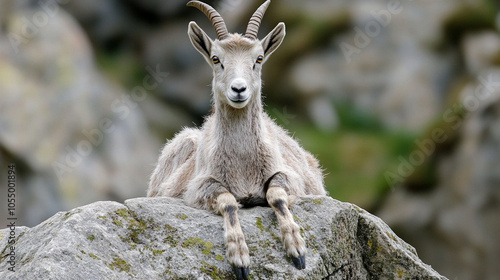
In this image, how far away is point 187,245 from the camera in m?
6.73

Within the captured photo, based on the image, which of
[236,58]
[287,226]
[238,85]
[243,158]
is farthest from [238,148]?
[287,226]

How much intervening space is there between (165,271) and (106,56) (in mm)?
17387

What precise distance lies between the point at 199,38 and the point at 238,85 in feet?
4.29

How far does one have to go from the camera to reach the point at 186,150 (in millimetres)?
10305

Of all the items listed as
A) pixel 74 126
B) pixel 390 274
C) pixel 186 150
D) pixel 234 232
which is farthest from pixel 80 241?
pixel 74 126

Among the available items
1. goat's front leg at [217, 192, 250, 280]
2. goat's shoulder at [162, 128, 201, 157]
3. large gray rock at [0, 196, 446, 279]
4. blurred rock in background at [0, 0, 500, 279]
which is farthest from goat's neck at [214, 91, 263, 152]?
blurred rock in background at [0, 0, 500, 279]

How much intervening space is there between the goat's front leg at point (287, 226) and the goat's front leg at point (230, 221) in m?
0.43

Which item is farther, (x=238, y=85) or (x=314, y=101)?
(x=314, y=101)

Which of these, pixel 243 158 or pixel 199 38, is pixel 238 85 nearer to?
pixel 243 158

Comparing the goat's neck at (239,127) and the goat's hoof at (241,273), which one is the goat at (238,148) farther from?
the goat's hoof at (241,273)

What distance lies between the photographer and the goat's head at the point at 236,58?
805 centimetres

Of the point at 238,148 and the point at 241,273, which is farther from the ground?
the point at 238,148

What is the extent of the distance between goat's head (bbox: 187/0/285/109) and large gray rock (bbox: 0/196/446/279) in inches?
56.1

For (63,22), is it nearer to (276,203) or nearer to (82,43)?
(82,43)
